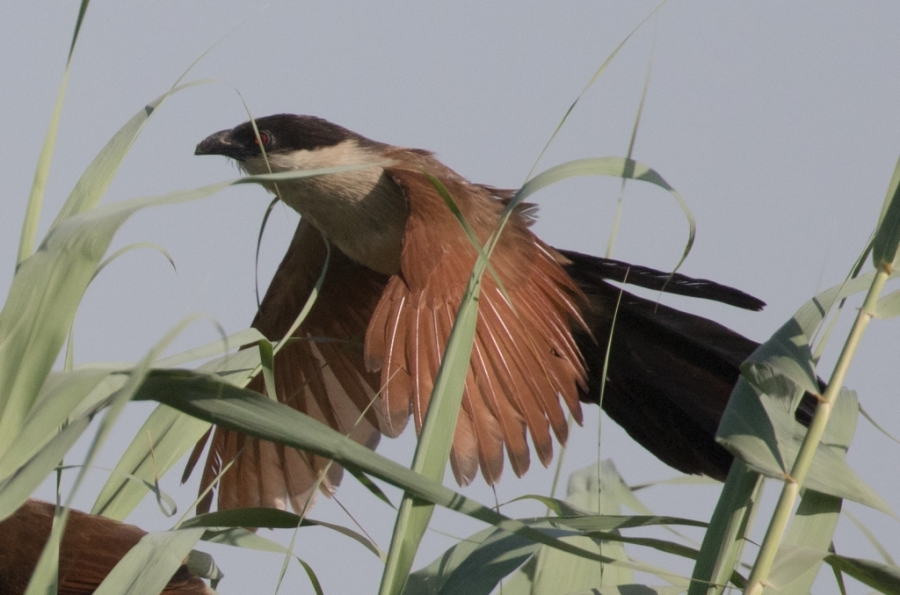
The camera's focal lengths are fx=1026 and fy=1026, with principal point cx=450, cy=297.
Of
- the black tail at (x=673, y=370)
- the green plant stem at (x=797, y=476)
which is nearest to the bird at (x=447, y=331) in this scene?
the black tail at (x=673, y=370)

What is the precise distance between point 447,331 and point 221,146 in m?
0.87

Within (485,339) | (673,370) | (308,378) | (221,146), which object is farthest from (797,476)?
(221,146)

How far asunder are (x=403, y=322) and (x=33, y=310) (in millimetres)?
1061

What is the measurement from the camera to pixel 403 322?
1751mm

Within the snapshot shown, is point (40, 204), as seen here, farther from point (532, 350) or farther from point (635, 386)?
point (635, 386)

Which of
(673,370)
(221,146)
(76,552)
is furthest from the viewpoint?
(221,146)

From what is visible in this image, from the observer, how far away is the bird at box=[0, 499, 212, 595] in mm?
1504

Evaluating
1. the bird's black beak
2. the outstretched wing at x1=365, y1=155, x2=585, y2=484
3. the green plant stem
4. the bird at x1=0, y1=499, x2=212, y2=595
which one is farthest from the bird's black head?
the green plant stem

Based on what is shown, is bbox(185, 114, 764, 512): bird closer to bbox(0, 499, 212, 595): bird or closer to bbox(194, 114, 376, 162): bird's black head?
bbox(194, 114, 376, 162): bird's black head

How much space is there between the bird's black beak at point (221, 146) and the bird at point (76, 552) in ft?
3.32

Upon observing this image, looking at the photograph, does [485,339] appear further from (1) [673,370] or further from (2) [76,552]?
(2) [76,552]

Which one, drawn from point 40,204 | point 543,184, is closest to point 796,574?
point 543,184

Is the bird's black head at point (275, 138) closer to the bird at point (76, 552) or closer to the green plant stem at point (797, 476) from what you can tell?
the bird at point (76, 552)

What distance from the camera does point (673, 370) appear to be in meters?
1.95
